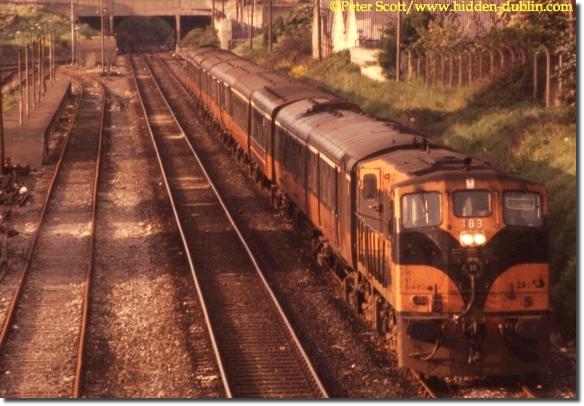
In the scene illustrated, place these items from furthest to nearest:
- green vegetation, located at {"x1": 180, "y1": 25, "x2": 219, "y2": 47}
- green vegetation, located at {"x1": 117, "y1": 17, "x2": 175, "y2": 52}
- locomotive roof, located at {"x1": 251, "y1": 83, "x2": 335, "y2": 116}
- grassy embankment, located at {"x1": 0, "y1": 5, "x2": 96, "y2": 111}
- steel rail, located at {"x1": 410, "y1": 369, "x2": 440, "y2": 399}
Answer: green vegetation, located at {"x1": 117, "y1": 17, "x2": 175, "y2": 52} < green vegetation, located at {"x1": 180, "y1": 25, "x2": 219, "y2": 47} < grassy embankment, located at {"x1": 0, "y1": 5, "x2": 96, "y2": 111} < locomotive roof, located at {"x1": 251, "y1": 83, "x2": 335, "y2": 116} < steel rail, located at {"x1": 410, "y1": 369, "x2": 440, "y2": 399}

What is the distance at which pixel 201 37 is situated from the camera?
111625 millimetres

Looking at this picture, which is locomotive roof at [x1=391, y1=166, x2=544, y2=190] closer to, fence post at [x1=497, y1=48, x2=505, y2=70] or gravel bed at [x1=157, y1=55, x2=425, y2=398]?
gravel bed at [x1=157, y1=55, x2=425, y2=398]

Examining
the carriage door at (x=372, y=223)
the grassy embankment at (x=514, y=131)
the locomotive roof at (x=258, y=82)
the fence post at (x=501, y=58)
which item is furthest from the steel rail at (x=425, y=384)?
the fence post at (x=501, y=58)

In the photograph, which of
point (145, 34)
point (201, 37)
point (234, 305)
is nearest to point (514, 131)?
point (234, 305)

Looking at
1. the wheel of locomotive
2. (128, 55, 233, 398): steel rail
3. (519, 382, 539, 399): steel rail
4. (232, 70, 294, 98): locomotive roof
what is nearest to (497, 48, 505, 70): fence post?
(232, 70, 294, 98): locomotive roof

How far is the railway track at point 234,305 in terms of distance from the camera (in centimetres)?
1600

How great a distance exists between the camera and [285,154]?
1024 inches

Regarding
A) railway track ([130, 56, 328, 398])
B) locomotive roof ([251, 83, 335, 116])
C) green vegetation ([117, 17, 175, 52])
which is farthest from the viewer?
green vegetation ([117, 17, 175, 52])

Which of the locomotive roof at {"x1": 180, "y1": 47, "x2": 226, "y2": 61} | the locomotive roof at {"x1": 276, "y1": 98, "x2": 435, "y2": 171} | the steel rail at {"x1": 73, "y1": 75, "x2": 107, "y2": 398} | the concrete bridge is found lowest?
the steel rail at {"x1": 73, "y1": 75, "x2": 107, "y2": 398}

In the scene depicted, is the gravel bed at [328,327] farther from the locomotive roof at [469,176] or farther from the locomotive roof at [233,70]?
the locomotive roof at [233,70]

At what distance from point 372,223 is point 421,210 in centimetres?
168

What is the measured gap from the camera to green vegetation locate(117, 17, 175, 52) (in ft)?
407

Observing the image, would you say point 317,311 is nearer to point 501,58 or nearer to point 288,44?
point 501,58

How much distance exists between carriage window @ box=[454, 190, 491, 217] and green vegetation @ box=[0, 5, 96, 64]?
79.6 m
